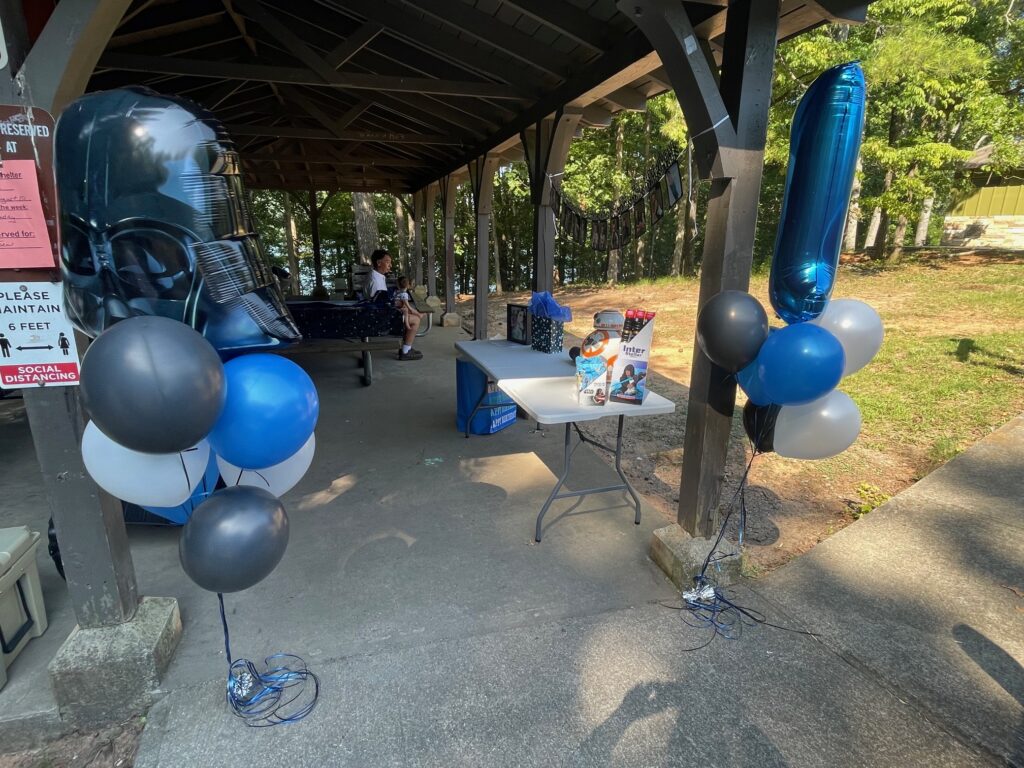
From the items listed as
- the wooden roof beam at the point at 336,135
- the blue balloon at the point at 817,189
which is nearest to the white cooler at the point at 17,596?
the blue balloon at the point at 817,189

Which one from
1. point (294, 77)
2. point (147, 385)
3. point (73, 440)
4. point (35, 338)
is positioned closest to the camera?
point (147, 385)

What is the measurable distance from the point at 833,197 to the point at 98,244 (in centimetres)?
228

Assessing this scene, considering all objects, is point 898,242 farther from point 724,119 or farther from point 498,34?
point 724,119

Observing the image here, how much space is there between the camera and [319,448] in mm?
4074

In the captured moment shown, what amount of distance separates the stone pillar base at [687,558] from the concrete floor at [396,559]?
0.08 metres

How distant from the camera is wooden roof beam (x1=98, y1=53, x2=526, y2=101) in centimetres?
374

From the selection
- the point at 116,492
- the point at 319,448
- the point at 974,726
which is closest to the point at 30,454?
the point at 319,448

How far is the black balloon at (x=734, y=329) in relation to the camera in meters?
1.97

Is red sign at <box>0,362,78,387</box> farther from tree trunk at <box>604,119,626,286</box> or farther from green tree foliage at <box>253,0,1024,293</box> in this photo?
tree trunk at <box>604,119,626,286</box>

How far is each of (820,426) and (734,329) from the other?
53cm

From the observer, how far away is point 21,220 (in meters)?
1.52

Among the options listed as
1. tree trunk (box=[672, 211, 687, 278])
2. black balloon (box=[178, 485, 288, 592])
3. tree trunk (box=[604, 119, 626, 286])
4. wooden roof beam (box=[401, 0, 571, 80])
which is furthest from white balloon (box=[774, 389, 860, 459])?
tree trunk (box=[672, 211, 687, 278])

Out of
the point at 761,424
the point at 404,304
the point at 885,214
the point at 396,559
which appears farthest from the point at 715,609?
the point at 885,214

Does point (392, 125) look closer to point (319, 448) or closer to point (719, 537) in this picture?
point (319, 448)
